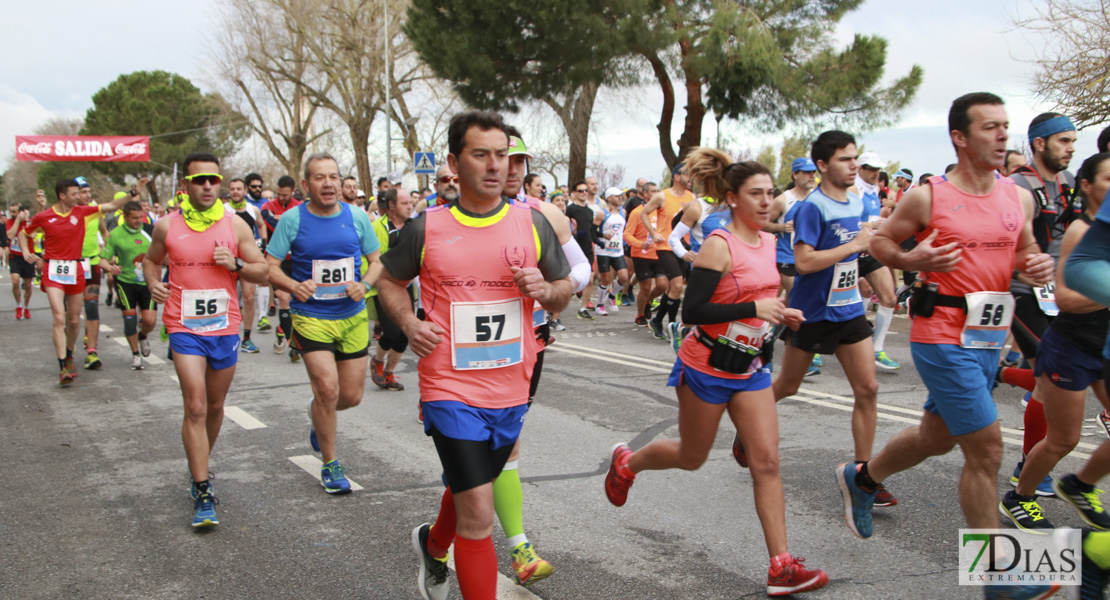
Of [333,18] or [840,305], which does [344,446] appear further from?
[333,18]

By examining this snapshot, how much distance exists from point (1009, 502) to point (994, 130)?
1865mm

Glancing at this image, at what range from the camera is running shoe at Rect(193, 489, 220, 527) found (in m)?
4.55

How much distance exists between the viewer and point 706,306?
12.3ft

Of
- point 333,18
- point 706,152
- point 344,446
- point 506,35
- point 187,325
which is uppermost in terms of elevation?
point 333,18

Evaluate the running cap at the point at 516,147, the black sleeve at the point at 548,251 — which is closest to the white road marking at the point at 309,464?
the running cap at the point at 516,147

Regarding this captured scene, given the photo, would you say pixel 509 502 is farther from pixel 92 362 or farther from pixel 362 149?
pixel 362 149

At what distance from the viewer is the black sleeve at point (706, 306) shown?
12.1 feet

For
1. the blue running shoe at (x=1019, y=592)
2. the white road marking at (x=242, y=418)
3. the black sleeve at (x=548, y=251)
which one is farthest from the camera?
the white road marking at (x=242, y=418)

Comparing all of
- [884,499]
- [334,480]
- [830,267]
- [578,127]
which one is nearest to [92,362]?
[334,480]

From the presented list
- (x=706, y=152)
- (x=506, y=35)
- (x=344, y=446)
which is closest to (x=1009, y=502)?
(x=706, y=152)

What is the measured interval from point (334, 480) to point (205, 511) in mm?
751

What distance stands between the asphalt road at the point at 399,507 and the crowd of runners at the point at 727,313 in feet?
0.77

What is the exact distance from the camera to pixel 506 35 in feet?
73.7

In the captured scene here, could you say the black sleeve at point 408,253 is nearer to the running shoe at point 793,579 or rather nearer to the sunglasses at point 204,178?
the running shoe at point 793,579
